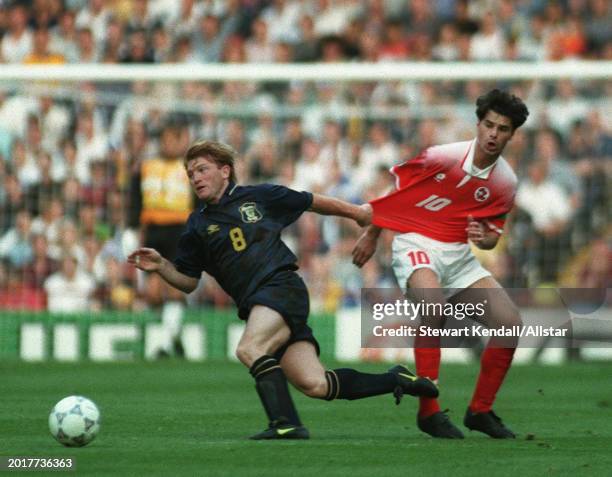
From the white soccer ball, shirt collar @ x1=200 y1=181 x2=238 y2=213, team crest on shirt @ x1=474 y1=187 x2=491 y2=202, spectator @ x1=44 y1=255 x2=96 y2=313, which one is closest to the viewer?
the white soccer ball

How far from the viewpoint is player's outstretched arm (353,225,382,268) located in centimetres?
913

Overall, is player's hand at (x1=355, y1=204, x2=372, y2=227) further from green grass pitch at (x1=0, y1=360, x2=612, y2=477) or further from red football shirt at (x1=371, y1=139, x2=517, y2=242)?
green grass pitch at (x1=0, y1=360, x2=612, y2=477)

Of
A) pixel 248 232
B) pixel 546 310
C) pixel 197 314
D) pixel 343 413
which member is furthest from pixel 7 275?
Answer: pixel 248 232

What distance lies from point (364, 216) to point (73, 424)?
7.19ft

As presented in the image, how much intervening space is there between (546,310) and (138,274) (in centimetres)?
452

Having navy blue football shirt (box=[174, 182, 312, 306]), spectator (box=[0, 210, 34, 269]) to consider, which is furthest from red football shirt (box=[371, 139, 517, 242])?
spectator (box=[0, 210, 34, 269])

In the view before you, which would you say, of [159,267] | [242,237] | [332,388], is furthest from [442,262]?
[159,267]

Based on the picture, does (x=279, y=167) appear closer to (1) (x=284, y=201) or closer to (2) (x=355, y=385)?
(1) (x=284, y=201)

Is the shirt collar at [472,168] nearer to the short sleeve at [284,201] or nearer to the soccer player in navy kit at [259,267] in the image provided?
the soccer player in navy kit at [259,267]

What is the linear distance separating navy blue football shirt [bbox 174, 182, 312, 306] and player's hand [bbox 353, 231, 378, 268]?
2.24 ft

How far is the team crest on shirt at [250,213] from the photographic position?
27.6ft

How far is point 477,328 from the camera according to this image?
16016 millimetres

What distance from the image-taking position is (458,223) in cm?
922

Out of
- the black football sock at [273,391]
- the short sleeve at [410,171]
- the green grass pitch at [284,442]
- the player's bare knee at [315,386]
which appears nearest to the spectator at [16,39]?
the green grass pitch at [284,442]
